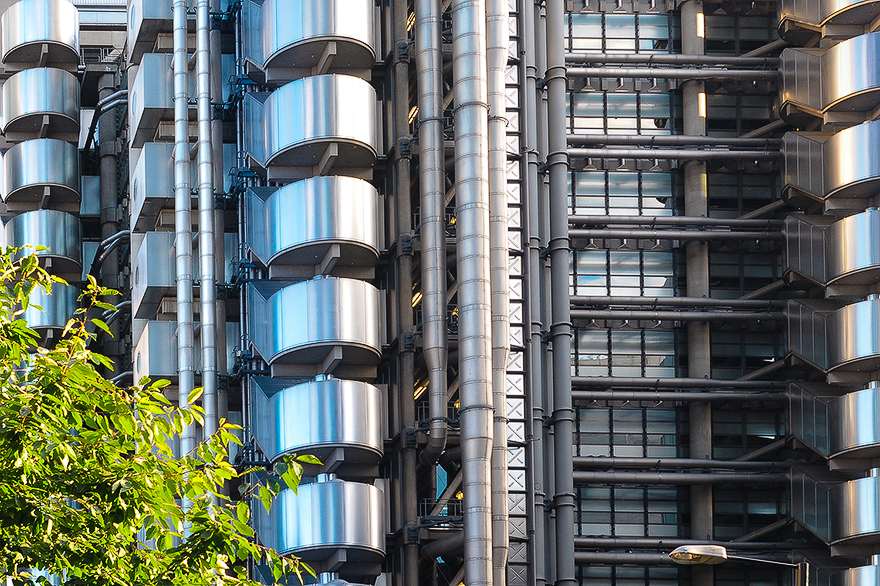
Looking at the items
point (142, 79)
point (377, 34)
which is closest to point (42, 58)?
point (142, 79)

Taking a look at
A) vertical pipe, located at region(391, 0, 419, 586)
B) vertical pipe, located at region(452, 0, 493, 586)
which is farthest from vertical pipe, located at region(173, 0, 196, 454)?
vertical pipe, located at region(452, 0, 493, 586)

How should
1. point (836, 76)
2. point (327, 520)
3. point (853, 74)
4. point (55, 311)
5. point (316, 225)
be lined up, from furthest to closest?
1. point (55, 311)
2. point (836, 76)
3. point (853, 74)
4. point (316, 225)
5. point (327, 520)

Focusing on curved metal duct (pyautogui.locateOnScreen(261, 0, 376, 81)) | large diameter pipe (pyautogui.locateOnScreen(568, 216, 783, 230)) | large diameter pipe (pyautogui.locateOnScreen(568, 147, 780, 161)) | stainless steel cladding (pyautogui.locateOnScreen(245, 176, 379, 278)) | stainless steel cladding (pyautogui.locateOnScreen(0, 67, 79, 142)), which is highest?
stainless steel cladding (pyautogui.locateOnScreen(0, 67, 79, 142))

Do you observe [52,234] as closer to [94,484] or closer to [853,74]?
A: [853,74]

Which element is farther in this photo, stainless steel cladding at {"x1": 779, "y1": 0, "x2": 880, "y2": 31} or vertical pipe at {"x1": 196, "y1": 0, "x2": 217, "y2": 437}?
stainless steel cladding at {"x1": 779, "y1": 0, "x2": 880, "y2": 31}

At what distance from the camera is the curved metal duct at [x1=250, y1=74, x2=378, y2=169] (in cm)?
5562

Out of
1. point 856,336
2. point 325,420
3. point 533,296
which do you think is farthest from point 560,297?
point 325,420

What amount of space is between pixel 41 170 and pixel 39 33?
5.33 metres

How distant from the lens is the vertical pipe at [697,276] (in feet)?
241

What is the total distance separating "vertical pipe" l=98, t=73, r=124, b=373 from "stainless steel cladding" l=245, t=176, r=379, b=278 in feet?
70.7

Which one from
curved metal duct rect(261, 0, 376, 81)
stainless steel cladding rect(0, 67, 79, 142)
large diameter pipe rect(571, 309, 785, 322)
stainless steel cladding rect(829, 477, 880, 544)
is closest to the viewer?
curved metal duct rect(261, 0, 376, 81)

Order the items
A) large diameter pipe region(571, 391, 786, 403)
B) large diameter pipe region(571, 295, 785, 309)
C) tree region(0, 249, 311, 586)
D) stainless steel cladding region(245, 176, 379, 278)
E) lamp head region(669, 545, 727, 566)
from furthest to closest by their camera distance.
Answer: large diameter pipe region(571, 295, 785, 309) < large diameter pipe region(571, 391, 786, 403) < stainless steel cladding region(245, 176, 379, 278) < lamp head region(669, 545, 727, 566) < tree region(0, 249, 311, 586)

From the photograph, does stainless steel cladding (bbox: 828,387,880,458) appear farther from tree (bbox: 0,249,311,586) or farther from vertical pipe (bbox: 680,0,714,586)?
tree (bbox: 0,249,311,586)

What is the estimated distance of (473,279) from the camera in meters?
54.0
